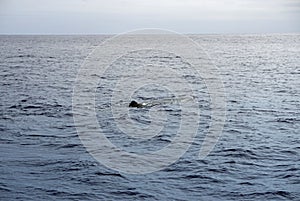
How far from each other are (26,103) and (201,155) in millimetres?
14944

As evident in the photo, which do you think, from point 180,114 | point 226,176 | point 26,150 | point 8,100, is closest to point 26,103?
point 8,100

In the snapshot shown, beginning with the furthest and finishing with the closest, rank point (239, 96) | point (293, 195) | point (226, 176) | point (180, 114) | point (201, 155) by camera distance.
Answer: point (239, 96) → point (180, 114) → point (201, 155) → point (226, 176) → point (293, 195)

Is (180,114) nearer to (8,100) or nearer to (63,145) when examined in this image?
(63,145)

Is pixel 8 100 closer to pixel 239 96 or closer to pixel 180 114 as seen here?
pixel 180 114

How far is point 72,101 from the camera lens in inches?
1169

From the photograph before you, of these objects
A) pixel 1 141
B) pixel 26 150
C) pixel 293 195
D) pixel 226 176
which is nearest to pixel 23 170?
pixel 26 150

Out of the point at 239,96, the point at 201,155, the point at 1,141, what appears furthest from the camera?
the point at 239,96

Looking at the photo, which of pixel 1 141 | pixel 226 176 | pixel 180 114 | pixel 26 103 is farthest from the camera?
pixel 26 103

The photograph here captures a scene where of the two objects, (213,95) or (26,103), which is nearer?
Result: (26,103)

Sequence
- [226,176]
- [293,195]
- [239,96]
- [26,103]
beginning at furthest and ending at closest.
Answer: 1. [239,96]
2. [26,103]
3. [226,176]
4. [293,195]

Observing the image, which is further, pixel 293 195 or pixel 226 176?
pixel 226 176

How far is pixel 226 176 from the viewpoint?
46.4 ft

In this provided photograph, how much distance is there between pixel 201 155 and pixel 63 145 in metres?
5.30

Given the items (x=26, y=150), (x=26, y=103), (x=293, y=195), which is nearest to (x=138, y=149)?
(x=26, y=150)
